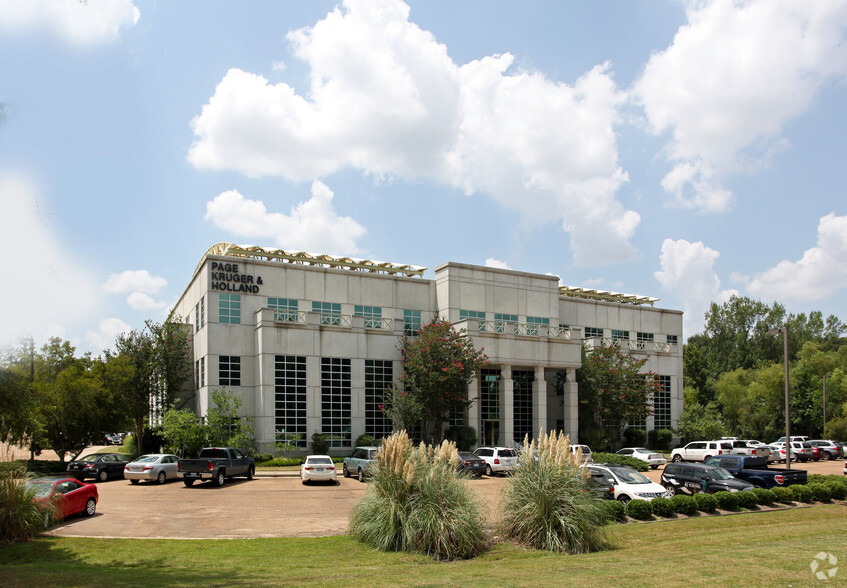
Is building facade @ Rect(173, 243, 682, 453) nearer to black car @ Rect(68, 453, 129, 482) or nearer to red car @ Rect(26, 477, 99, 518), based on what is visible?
black car @ Rect(68, 453, 129, 482)

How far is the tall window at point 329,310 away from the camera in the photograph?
4525 centimetres

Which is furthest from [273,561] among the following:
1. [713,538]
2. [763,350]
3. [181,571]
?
[763,350]

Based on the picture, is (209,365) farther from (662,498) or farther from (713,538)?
(713,538)

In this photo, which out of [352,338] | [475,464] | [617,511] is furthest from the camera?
[352,338]

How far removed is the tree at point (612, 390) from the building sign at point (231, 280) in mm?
25481

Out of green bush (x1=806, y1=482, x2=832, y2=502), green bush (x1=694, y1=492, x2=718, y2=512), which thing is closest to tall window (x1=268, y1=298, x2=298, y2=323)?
green bush (x1=694, y1=492, x2=718, y2=512)

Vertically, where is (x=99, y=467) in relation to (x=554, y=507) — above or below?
below

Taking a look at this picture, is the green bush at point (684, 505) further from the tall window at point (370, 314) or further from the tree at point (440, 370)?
the tall window at point (370, 314)

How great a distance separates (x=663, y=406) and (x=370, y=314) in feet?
94.5

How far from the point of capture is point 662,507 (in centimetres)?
2069

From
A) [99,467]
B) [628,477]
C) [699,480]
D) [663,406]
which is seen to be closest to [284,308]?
[99,467]

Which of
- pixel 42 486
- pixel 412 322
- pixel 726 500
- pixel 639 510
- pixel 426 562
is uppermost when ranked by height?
pixel 412 322

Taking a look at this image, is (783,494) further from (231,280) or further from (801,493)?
(231,280)

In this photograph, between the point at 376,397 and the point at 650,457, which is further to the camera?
the point at 376,397
